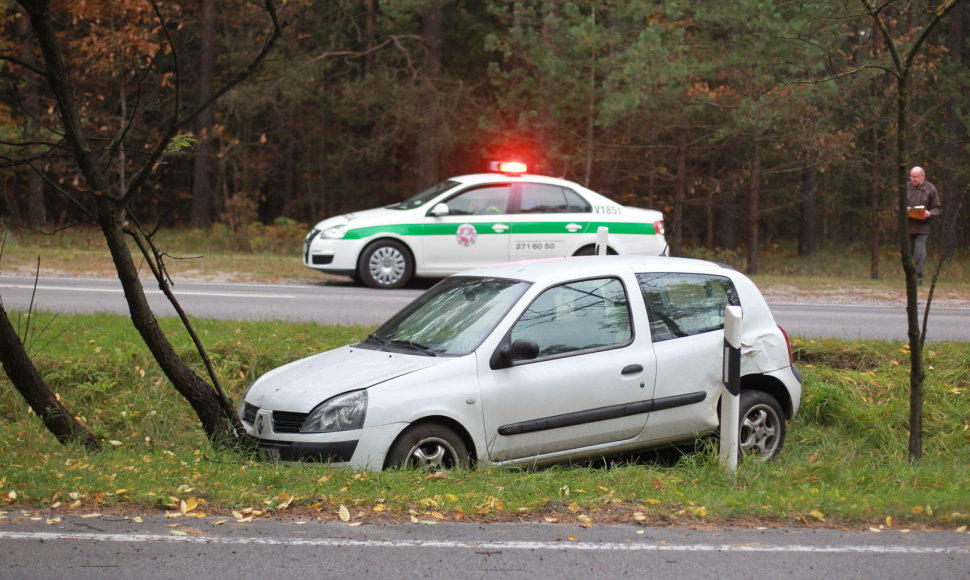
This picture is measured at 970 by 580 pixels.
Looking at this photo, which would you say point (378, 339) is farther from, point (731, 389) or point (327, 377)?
point (731, 389)

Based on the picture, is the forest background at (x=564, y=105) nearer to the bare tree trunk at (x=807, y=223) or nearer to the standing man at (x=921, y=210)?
the bare tree trunk at (x=807, y=223)

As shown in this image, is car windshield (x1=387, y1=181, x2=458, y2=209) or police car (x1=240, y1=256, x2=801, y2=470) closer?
police car (x1=240, y1=256, x2=801, y2=470)

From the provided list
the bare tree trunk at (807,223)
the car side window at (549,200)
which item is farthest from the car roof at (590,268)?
the bare tree trunk at (807,223)

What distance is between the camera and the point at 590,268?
279 inches

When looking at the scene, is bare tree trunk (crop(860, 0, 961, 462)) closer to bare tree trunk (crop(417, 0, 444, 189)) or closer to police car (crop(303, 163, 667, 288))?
police car (crop(303, 163, 667, 288))

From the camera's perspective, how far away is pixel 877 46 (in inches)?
923

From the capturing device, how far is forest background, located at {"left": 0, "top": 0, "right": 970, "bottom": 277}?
20922 millimetres

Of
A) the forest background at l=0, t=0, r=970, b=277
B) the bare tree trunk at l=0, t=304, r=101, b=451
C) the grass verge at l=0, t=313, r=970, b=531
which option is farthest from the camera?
the forest background at l=0, t=0, r=970, b=277

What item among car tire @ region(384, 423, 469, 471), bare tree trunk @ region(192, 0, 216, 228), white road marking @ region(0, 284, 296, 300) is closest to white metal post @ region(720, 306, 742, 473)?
car tire @ region(384, 423, 469, 471)

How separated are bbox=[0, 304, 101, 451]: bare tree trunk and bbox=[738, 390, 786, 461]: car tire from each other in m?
4.47

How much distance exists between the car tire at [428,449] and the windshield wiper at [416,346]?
23.2 inches

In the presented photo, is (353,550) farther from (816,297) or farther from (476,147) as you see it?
(476,147)

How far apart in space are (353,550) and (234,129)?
33791mm

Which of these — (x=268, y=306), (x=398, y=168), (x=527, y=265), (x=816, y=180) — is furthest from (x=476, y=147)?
(x=527, y=265)
